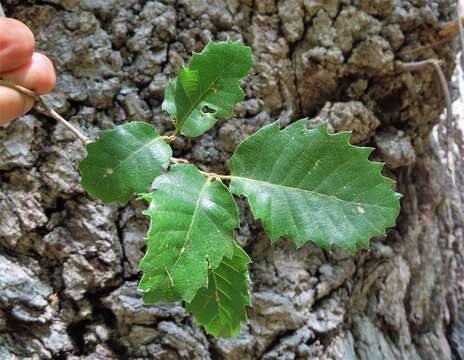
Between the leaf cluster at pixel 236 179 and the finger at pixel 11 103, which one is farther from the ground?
the finger at pixel 11 103

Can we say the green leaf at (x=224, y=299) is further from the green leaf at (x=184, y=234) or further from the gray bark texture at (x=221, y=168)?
the gray bark texture at (x=221, y=168)

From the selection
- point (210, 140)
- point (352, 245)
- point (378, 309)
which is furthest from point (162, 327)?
point (378, 309)

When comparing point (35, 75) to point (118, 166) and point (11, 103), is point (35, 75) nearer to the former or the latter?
point (11, 103)

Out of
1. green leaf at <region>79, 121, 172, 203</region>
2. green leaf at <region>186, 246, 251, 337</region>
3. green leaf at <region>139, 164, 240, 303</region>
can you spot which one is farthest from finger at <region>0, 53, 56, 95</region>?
green leaf at <region>186, 246, 251, 337</region>

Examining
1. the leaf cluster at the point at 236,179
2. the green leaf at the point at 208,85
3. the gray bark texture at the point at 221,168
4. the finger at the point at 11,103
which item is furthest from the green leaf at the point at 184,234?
the gray bark texture at the point at 221,168

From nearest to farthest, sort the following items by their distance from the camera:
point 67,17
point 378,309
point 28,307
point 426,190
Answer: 1. point 28,307
2. point 67,17
3. point 378,309
4. point 426,190

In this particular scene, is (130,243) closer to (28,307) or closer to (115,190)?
(28,307)
